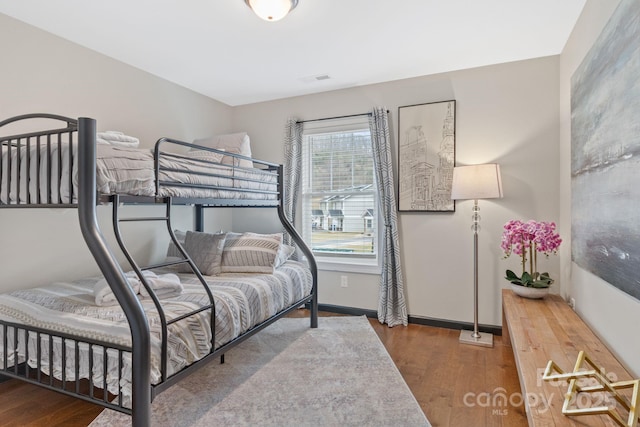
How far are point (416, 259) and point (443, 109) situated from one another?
4.68 feet

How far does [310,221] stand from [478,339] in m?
2.00

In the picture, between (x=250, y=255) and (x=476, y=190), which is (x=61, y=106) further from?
(x=476, y=190)

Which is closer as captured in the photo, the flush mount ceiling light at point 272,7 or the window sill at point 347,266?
the flush mount ceiling light at point 272,7

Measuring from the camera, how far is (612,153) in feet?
4.93

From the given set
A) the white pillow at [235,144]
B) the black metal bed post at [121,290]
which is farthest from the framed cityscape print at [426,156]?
the black metal bed post at [121,290]

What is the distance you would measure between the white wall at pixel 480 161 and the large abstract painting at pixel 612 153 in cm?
88

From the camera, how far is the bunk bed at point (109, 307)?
1483 millimetres

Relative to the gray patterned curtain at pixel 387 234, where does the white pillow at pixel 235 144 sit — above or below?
above

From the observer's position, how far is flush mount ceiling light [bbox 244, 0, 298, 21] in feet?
6.54

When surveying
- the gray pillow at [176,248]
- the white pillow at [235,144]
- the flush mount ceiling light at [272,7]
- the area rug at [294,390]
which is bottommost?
the area rug at [294,390]

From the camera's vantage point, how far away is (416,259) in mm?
3381

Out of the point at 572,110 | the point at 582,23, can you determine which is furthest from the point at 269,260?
the point at 582,23

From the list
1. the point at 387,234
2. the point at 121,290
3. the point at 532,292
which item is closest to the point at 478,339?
the point at 532,292

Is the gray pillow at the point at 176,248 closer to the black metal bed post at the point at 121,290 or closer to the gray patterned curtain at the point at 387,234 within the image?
the black metal bed post at the point at 121,290
